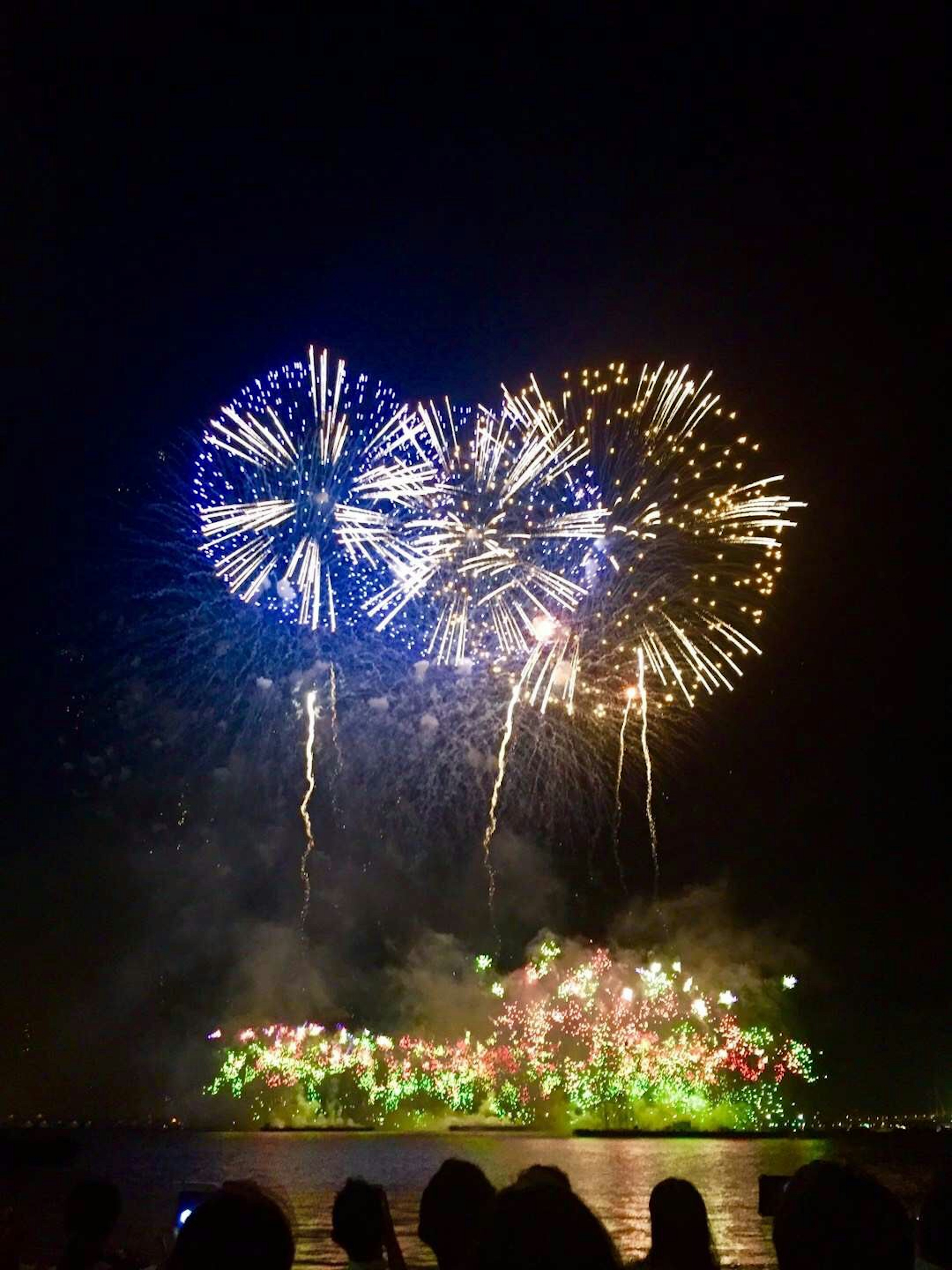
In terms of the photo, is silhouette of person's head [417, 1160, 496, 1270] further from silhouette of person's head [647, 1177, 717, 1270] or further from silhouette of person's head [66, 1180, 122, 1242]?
silhouette of person's head [66, 1180, 122, 1242]

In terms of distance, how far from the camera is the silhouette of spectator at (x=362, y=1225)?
3758 millimetres

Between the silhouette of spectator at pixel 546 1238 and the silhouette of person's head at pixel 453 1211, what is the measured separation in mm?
1667

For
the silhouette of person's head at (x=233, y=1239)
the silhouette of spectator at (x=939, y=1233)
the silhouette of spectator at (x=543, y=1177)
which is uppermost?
the silhouette of spectator at (x=543, y=1177)

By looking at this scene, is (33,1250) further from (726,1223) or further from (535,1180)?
(535,1180)

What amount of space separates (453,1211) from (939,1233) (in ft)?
4.80

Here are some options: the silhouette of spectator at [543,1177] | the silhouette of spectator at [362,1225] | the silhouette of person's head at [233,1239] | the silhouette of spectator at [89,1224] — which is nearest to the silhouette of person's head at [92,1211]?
the silhouette of spectator at [89,1224]

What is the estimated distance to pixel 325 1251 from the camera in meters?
24.0

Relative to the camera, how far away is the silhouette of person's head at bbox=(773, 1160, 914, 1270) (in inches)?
84.9

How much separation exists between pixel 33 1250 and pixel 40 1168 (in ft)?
290

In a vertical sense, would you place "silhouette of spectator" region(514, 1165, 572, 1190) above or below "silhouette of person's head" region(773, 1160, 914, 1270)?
above

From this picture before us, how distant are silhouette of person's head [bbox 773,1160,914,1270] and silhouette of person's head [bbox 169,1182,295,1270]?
97cm

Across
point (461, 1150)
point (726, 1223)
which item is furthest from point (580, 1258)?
point (461, 1150)

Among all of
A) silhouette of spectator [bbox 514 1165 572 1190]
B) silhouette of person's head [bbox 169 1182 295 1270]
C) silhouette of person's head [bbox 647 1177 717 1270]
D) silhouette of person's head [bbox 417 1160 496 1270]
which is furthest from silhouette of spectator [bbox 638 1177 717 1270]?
silhouette of person's head [bbox 169 1182 295 1270]

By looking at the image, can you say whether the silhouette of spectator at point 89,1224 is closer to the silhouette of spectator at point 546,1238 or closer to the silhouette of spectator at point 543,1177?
the silhouette of spectator at point 543,1177
